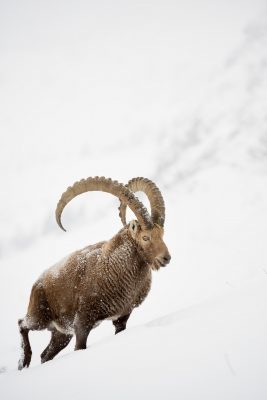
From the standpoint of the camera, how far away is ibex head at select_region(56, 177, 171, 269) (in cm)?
631

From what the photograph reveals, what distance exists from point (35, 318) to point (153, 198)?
3907mm

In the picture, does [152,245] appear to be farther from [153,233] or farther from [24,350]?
[24,350]

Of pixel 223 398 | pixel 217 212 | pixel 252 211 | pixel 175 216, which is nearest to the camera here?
pixel 223 398

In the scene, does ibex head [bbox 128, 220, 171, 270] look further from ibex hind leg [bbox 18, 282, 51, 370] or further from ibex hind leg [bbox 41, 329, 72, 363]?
ibex hind leg [bbox 41, 329, 72, 363]

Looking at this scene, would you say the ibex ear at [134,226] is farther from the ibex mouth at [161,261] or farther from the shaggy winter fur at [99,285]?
the ibex mouth at [161,261]

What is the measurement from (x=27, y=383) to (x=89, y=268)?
3492mm

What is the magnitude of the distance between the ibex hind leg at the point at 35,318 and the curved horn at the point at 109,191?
1.84 metres

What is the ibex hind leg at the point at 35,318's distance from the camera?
7.41m

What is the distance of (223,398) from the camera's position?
194cm

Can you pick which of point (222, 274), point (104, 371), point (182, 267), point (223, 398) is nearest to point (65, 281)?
point (104, 371)

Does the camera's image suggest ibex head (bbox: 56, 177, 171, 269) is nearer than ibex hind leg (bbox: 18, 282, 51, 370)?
Yes

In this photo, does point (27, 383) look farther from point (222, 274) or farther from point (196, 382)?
point (222, 274)

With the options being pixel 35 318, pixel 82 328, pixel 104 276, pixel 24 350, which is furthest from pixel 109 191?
pixel 24 350

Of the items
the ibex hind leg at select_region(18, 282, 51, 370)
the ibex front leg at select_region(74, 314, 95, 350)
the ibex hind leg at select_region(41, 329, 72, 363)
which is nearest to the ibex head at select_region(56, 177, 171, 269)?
the ibex front leg at select_region(74, 314, 95, 350)
